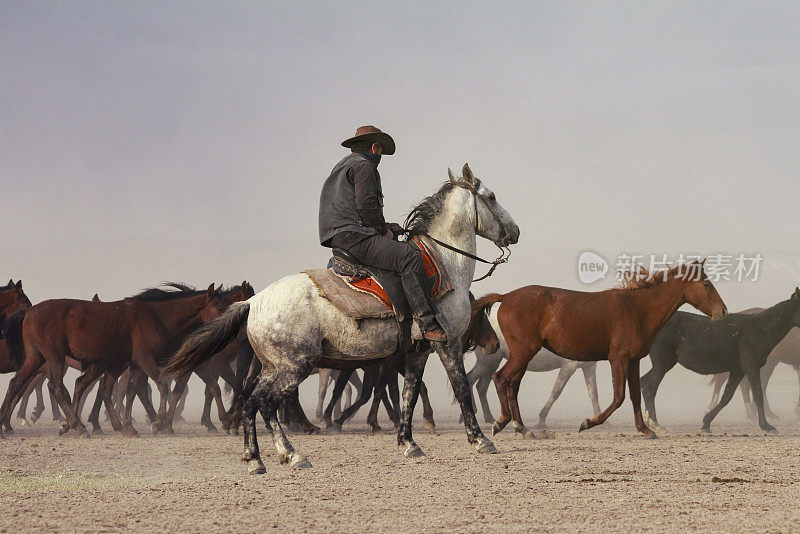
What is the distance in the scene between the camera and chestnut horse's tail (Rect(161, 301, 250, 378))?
29.5 ft

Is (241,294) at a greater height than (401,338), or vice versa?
(241,294)

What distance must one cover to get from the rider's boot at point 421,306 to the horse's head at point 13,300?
1093 centimetres

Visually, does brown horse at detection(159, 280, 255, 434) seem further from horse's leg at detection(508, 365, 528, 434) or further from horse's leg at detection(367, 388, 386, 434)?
horse's leg at detection(508, 365, 528, 434)

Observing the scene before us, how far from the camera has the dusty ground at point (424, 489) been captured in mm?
5992

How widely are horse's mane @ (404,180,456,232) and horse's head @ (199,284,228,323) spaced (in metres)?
6.24

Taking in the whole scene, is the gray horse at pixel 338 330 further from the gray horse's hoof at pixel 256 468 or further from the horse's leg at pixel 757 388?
the horse's leg at pixel 757 388

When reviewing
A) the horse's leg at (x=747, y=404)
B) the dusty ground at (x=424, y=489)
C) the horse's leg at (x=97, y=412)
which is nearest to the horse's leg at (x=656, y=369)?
the dusty ground at (x=424, y=489)

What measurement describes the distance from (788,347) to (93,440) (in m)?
15.3

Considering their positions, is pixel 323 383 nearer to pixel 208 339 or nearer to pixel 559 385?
pixel 559 385

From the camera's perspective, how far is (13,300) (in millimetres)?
17203

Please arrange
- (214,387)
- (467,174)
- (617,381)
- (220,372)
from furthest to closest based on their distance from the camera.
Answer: (220,372)
(214,387)
(617,381)
(467,174)

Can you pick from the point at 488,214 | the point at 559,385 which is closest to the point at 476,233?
the point at 488,214

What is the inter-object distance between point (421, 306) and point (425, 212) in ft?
4.77

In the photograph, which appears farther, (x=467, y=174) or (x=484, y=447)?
(x=467, y=174)
